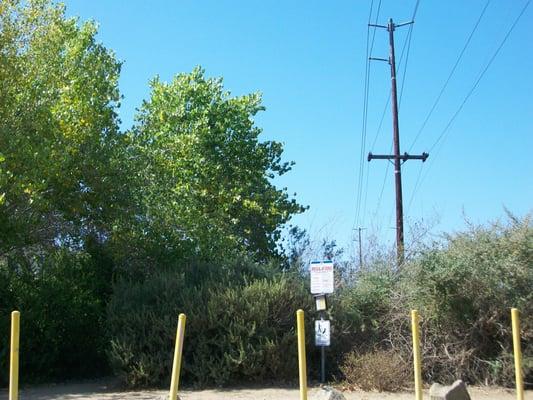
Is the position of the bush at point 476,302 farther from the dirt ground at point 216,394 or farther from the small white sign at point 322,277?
the small white sign at point 322,277

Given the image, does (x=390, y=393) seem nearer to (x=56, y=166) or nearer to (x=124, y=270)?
(x=124, y=270)

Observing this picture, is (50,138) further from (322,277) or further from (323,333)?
(323,333)

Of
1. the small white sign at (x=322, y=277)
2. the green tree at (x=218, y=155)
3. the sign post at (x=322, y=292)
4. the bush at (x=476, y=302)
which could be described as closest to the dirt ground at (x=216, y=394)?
the bush at (x=476, y=302)

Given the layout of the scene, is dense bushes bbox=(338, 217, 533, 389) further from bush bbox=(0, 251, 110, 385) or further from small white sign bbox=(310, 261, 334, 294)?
bush bbox=(0, 251, 110, 385)

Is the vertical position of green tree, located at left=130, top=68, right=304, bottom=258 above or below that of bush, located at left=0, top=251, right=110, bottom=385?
above

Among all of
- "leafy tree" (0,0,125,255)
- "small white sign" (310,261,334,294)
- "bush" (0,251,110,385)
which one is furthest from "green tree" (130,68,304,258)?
"small white sign" (310,261,334,294)

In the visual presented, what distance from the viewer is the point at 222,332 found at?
1249 centimetres

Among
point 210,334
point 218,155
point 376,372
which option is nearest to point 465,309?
point 376,372

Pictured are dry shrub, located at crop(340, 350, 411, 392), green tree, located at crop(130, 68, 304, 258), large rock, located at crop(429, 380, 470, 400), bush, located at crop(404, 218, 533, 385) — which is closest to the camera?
large rock, located at crop(429, 380, 470, 400)

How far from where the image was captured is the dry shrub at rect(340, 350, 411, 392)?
12.0 meters

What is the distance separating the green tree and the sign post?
22.3ft

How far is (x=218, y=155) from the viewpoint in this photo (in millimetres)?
24125

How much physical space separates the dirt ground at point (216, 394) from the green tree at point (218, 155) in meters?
7.41

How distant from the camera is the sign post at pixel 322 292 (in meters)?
12.2
